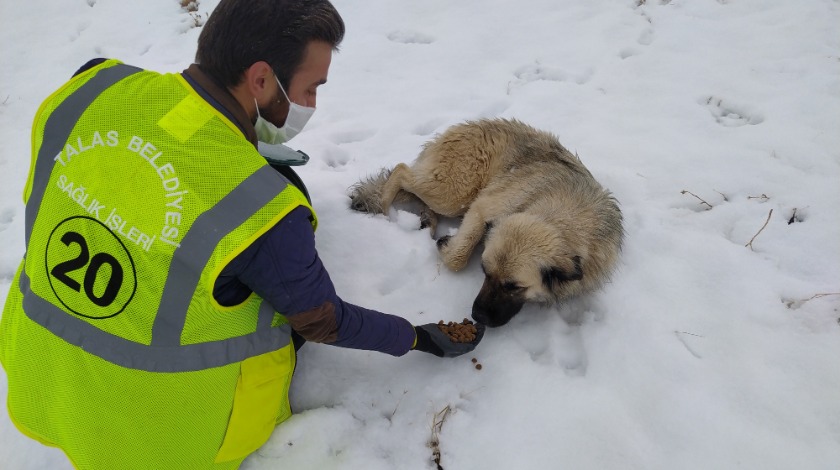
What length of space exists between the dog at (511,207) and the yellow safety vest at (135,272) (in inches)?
62.3

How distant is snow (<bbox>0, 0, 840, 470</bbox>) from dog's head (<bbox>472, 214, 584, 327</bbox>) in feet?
0.47

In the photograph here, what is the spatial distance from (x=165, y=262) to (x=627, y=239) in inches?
116

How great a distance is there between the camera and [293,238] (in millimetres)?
1741

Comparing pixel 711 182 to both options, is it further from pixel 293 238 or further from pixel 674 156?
pixel 293 238

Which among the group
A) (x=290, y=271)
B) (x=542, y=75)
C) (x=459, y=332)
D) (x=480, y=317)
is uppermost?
(x=290, y=271)

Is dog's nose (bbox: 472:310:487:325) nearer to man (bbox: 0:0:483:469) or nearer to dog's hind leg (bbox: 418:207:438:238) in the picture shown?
dog's hind leg (bbox: 418:207:438:238)

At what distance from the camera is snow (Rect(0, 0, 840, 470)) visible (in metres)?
2.31

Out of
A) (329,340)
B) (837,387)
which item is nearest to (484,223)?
(329,340)

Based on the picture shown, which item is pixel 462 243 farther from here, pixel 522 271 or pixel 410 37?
pixel 410 37

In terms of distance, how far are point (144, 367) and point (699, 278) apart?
3093mm

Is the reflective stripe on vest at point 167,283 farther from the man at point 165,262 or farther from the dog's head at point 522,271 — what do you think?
the dog's head at point 522,271

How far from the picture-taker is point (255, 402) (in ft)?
6.61

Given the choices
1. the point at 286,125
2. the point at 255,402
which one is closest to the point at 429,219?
the point at 286,125

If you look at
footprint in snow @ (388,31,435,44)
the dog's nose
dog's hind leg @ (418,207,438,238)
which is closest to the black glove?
the dog's nose
